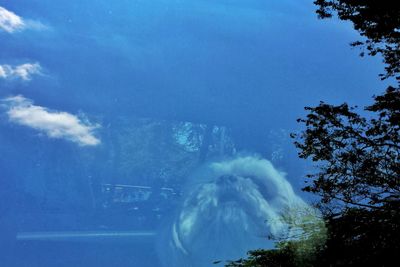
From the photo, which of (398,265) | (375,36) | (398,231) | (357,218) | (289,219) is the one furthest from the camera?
(289,219)


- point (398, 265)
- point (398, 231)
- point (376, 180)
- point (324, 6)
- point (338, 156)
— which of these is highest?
point (324, 6)

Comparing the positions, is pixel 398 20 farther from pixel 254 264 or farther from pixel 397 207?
pixel 254 264

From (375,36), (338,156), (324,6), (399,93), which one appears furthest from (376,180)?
(324,6)

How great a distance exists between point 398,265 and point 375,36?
6.39 metres

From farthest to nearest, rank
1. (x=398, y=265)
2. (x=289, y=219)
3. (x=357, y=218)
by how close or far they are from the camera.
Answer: (x=289, y=219) → (x=357, y=218) → (x=398, y=265)

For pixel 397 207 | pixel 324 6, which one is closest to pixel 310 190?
pixel 397 207

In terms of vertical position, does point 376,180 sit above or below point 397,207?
above

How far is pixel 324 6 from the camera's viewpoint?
10.7 metres

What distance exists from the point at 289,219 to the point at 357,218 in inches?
91.7

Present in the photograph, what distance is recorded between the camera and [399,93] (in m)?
10.1

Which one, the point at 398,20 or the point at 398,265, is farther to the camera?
the point at 398,20

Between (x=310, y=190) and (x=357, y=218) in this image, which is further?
(x=310, y=190)

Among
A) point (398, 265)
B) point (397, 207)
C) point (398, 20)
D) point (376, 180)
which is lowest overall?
point (398, 265)

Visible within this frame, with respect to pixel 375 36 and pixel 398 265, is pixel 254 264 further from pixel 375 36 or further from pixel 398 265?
pixel 375 36
